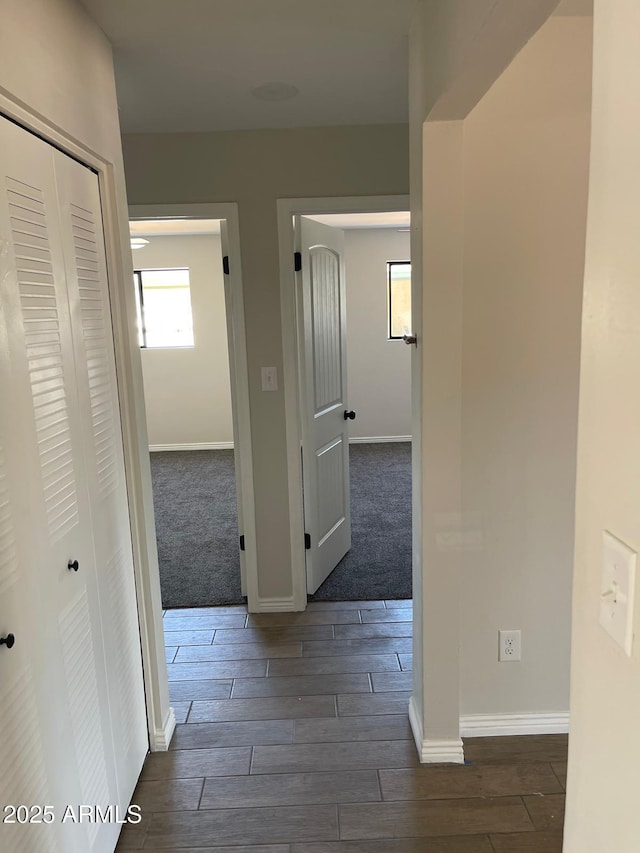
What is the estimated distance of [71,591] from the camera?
4.76 feet

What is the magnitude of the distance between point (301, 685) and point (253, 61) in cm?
244

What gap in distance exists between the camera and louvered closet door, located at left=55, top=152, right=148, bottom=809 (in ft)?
5.13

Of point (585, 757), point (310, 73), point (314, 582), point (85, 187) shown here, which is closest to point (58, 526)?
point (85, 187)

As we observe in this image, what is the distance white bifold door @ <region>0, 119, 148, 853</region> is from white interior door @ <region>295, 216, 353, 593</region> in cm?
131

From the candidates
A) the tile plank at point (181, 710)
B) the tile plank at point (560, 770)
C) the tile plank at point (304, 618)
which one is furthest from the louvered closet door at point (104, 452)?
the tile plank at point (560, 770)

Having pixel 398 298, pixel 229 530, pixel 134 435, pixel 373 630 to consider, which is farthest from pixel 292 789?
pixel 398 298

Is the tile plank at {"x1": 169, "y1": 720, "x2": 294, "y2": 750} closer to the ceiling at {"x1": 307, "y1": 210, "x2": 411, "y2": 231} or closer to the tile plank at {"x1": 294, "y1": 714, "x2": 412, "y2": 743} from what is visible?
the tile plank at {"x1": 294, "y1": 714, "x2": 412, "y2": 743}

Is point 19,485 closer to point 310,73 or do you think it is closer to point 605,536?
point 605,536

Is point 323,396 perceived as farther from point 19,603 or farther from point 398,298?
point 398,298

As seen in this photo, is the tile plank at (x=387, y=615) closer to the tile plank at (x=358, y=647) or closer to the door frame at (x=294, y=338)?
Result: the tile plank at (x=358, y=647)

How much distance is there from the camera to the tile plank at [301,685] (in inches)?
94.7

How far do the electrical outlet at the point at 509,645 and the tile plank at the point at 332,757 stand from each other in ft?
1.55

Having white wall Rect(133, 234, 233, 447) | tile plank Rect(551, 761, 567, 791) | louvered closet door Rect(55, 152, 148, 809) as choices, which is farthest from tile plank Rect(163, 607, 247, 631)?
white wall Rect(133, 234, 233, 447)

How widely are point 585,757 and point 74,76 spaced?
193 centimetres
